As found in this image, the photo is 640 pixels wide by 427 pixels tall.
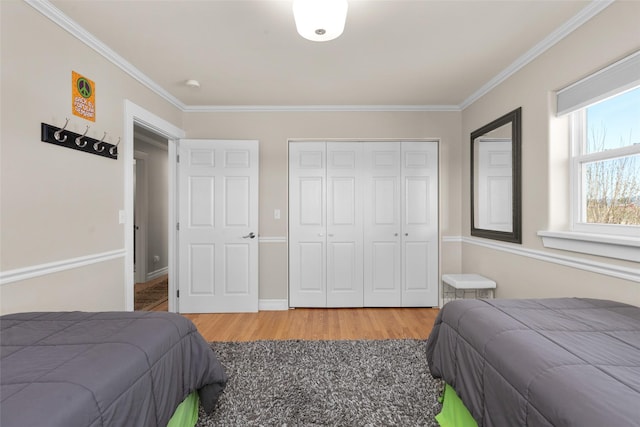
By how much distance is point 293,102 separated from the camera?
11.2ft

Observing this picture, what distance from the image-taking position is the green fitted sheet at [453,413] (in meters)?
1.44

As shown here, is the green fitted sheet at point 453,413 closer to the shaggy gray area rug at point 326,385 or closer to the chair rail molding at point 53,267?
the shaggy gray area rug at point 326,385

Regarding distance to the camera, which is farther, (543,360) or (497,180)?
(497,180)

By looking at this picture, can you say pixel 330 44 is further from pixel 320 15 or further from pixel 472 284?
pixel 472 284

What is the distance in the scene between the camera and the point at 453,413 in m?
1.56

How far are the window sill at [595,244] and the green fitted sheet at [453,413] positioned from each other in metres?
1.23

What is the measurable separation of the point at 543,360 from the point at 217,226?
3.17 metres

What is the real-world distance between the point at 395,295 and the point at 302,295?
1.15 meters

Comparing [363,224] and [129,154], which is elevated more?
[129,154]

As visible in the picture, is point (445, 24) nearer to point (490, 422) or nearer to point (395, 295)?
point (490, 422)

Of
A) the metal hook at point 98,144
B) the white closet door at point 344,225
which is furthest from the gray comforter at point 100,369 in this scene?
the white closet door at point 344,225

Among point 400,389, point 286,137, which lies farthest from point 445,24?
point 400,389

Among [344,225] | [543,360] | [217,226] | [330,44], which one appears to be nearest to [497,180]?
[344,225]

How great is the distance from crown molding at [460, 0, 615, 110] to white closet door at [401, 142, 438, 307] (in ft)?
2.94
